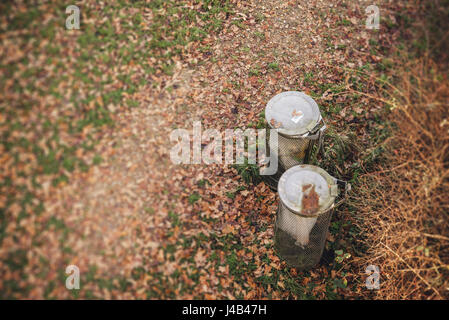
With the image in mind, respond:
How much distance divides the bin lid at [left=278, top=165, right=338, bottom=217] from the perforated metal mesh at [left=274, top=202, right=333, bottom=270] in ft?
0.79

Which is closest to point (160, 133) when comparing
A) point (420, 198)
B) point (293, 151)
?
point (293, 151)

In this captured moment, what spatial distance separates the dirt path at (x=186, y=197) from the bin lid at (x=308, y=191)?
4.63 feet

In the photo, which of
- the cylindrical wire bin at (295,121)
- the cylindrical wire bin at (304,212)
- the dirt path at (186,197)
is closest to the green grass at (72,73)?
the dirt path at (186,197)

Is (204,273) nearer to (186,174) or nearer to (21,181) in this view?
(186,174)

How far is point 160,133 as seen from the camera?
573 cm

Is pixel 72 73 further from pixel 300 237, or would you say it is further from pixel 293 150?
pixel 300 237

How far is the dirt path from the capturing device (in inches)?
185

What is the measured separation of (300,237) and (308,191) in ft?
3.12

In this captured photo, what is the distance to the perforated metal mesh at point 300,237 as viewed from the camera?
4.09 metres

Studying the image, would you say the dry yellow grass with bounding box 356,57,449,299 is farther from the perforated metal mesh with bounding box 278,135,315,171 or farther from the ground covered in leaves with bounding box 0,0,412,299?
the perforated metal mesh with bounding box 278,135,315,171

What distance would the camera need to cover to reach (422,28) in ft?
12.4

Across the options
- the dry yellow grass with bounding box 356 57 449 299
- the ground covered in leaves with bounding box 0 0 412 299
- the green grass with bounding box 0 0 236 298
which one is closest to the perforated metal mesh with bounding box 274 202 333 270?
the ground covered in leaves with bounding box 0 0 412 299
